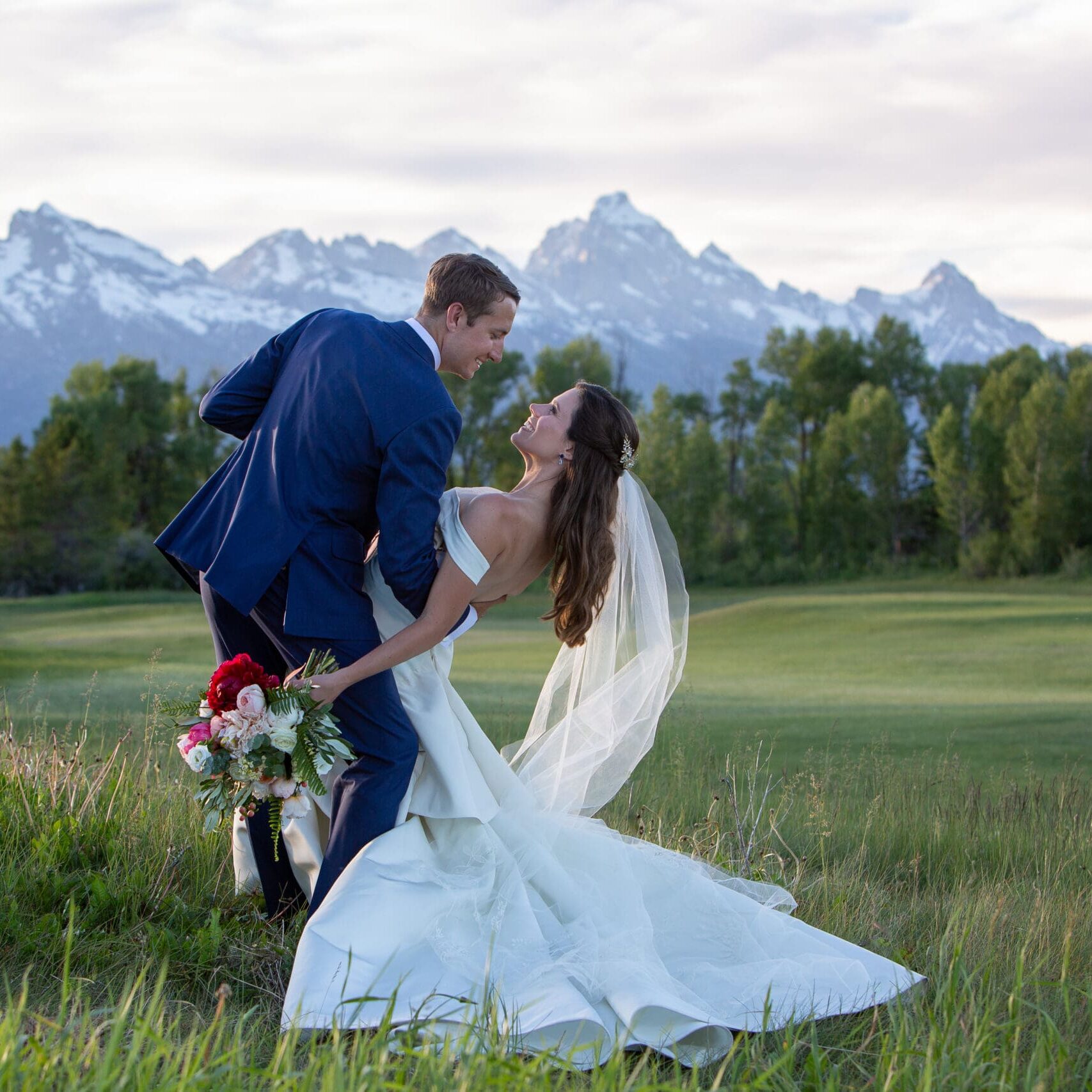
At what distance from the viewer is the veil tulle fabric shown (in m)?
4.64

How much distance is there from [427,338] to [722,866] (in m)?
2.71

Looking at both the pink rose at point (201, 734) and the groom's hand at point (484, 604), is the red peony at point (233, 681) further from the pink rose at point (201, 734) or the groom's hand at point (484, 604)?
the groom's hand at point (484, 604)

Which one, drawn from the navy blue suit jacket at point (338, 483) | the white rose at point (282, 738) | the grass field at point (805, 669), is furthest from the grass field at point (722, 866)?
the navy blue suit jacket at point (338, 483)

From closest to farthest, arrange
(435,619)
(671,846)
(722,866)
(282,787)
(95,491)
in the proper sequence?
1. (282,787)
2. (435,619)
3. (722,866)
4. (671,846)
5. (95,491)

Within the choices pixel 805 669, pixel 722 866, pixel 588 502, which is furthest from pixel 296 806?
pixel 805 669

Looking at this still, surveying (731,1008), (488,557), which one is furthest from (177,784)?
(731,1008)

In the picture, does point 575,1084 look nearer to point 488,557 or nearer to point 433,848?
point 433,848

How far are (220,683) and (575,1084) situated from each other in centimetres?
159

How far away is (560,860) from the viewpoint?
167 inches

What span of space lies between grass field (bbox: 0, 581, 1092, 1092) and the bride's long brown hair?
1.43m

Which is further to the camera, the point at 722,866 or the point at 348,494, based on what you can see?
the point at 722,866

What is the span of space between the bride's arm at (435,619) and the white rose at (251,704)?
181 mm

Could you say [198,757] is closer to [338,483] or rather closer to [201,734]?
[201,734]

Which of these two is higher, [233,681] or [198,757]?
[233,681]
